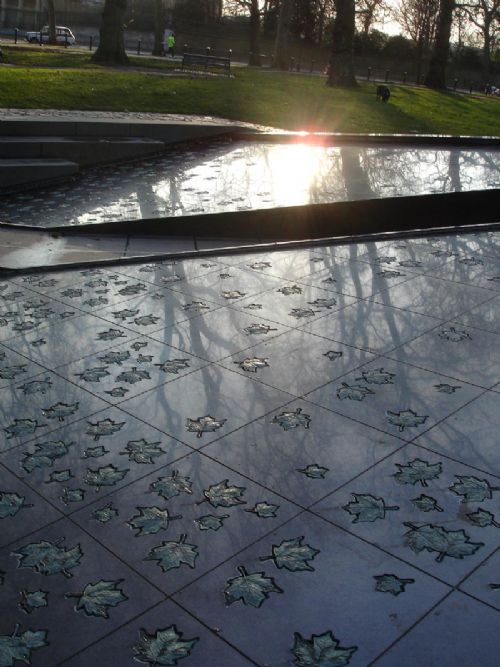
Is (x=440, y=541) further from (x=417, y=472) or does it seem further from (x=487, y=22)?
(x=487, y=22)

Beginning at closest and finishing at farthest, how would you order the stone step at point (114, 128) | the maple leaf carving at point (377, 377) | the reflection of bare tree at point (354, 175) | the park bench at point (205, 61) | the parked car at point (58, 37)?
the maple leaf carving at point (377, 377), the reflection of bare tree at point (354, 175), the stone step at point (114, 128), the park bench at point (205, 61), the parked car at point (58, 37)

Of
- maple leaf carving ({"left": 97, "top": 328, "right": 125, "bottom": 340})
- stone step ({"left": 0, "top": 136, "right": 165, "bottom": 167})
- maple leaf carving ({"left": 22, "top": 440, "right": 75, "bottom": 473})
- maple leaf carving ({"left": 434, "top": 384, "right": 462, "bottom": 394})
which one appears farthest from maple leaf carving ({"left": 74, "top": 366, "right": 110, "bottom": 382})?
stone step ({"left": 0, "top": 136, "right": 165, "bottom": 167})

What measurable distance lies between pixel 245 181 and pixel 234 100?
9390 mm

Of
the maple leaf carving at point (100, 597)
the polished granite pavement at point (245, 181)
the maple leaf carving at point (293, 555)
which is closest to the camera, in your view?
the maple leaf carving at point (100, 597)

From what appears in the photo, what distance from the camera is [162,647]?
2.90 metres

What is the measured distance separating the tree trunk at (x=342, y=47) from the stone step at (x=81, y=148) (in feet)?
49.3

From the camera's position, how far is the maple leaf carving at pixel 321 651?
110 inches

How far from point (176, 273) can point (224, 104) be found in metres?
13.5

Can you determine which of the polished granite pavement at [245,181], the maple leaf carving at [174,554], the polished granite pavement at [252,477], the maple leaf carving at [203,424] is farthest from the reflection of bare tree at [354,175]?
the maple leaf carving at [174,554]

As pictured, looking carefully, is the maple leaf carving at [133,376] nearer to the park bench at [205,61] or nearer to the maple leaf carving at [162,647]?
the maple leaf carving at [162,647]

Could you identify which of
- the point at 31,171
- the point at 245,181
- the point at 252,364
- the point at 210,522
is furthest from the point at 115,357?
the point at 31,171

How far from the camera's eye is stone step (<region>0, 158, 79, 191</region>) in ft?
40.0

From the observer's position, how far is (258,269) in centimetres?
776

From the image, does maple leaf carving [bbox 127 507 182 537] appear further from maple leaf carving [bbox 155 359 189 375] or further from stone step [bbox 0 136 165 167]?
stone step [bbox 0 136 165 167]
